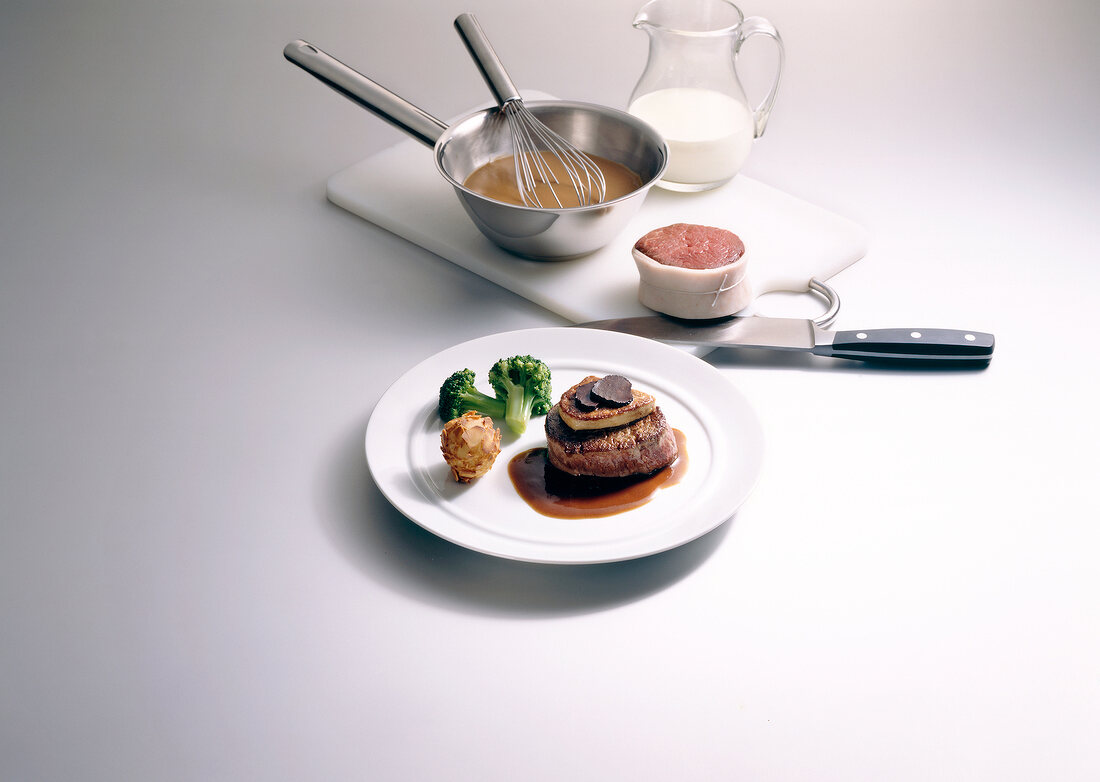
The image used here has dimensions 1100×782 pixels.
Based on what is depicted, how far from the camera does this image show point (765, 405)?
1740 mm

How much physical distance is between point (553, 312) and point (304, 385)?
0.50 metres

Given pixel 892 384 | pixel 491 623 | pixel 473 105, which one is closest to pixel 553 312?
pixel 892 384

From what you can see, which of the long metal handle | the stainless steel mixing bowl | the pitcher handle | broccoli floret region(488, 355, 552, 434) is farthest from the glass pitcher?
broccoli floret region(488, 355, 552, 434)

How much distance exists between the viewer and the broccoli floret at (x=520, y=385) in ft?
5.13

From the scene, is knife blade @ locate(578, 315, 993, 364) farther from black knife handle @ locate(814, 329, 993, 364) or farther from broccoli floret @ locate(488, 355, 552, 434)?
broccoli floret @ locate(488, 355, 552, 434)

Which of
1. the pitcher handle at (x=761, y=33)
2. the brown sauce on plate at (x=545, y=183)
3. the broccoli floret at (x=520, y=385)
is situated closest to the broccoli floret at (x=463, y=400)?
the broccoli floret at (x=520, y=385)

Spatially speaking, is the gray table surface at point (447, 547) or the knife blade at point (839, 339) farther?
the knife blade at point (839, 339)

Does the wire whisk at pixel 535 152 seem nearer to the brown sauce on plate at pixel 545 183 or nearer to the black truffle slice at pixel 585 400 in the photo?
the brown sauce on plate at pixel 545 183

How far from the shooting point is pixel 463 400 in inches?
61.5

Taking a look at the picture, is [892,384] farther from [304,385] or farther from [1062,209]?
[304,385]

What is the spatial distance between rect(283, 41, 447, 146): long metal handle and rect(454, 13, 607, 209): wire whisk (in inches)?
6.2

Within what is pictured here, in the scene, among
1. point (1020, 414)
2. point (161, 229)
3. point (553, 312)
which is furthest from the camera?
point (161, 229)

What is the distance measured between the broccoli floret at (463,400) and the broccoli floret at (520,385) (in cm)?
2

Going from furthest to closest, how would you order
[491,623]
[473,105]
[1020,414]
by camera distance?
[473,105] < [1020,414] < [491,623]
